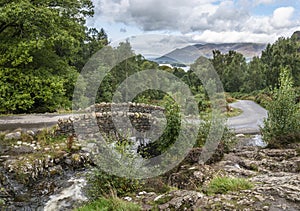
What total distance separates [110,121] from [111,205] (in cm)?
1026

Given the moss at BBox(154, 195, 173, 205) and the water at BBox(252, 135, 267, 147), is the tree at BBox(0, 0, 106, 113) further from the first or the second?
the moss at BBox(154, 195, 173, 205)

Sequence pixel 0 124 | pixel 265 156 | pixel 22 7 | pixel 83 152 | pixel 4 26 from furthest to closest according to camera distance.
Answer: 1. pixel 4 26
2. pixel 22 7
3. pixel 0 124
4. pixel 83 152
5. pixel 265 156

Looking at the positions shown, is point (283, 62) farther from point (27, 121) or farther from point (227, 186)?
point (227, 186)

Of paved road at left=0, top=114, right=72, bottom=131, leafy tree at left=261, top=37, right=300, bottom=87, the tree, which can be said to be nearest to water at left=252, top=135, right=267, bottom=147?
paved road at left=0, top=114, right=72, bottom=131

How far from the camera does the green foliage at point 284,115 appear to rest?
33.1 ft

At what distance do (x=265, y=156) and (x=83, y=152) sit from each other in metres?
6.93

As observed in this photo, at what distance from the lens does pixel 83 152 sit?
438 inches

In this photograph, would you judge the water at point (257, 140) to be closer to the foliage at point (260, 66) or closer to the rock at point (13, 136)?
A: the rock at point (13, 136)

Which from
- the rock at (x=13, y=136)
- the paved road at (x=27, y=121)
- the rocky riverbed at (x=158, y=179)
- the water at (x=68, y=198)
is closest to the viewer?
the rocky riverbed at (x=158, y=179)

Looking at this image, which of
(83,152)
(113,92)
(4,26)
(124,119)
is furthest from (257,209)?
(113,92)

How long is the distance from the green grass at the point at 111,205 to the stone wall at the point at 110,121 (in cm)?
749

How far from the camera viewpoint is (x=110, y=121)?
1520 cm

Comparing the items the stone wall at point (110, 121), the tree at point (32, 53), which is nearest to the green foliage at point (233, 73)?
the tree at point (32, 53)

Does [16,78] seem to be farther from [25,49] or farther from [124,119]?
[124,119]
